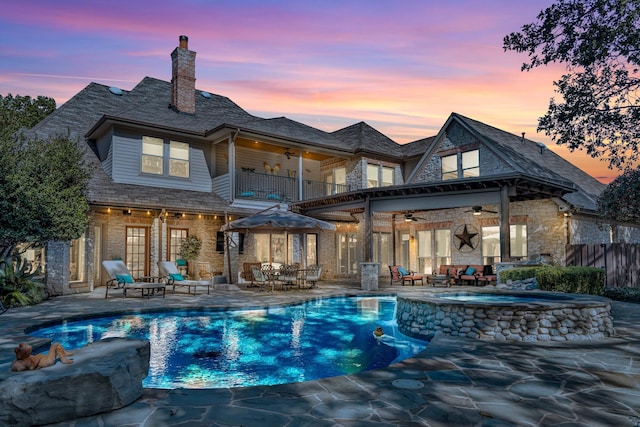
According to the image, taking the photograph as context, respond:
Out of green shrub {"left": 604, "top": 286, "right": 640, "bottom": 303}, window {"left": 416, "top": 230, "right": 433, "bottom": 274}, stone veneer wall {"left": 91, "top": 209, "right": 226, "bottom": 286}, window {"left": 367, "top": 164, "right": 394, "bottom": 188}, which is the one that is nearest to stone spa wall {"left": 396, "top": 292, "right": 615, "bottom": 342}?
green shrub {"left": 604, "top": 286, "right": 640, "bottom": 303}

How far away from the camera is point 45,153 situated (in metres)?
11.9

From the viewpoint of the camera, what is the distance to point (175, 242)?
17672 mm

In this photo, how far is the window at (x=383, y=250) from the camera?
70.0 ft

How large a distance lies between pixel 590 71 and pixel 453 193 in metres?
5.38

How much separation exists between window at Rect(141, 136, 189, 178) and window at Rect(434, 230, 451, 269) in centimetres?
1159

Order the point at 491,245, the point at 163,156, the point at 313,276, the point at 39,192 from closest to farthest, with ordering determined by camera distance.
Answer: the point at 39,192
the point at 313,276
the point at 163,156
the point at 491,245

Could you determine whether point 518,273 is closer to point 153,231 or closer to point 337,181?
point 337,181

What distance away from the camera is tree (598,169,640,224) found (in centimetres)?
1336

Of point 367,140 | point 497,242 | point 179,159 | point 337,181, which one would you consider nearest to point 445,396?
point 497,242

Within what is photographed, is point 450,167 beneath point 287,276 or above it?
above

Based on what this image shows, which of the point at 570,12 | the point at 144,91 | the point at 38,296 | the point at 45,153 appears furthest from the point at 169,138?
the point at 570,12

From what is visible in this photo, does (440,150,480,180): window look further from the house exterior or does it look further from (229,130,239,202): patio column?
(229,130,239,202): patio column

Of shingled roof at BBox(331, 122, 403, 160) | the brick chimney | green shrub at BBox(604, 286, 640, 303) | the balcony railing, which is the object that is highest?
the brick chimney

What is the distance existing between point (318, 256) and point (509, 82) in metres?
11.5
